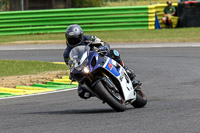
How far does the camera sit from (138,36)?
918 inches

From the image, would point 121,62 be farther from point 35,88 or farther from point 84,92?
point 35,88

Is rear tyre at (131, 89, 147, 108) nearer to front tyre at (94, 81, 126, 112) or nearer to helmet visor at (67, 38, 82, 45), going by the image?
front tyre at (94, 81, 126, 112)

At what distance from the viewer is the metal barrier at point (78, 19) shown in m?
25.3

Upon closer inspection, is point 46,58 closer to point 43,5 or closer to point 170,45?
point 170,45

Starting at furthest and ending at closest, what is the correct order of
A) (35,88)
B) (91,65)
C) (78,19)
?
1. (78,19)
2. (35,88)
3. (91,65)

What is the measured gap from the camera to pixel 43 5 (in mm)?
34344

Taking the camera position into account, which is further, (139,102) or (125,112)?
(139,102)

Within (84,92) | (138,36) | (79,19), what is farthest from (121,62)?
(79,19)

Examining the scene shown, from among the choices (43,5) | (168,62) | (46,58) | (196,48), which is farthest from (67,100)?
(43,5)

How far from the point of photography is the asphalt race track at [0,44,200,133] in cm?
662

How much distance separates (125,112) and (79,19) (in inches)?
698

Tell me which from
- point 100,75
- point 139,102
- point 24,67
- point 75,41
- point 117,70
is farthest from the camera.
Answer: point 24,67

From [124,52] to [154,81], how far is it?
6.91 m

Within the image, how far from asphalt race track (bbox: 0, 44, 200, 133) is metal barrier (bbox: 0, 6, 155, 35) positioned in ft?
35.8
